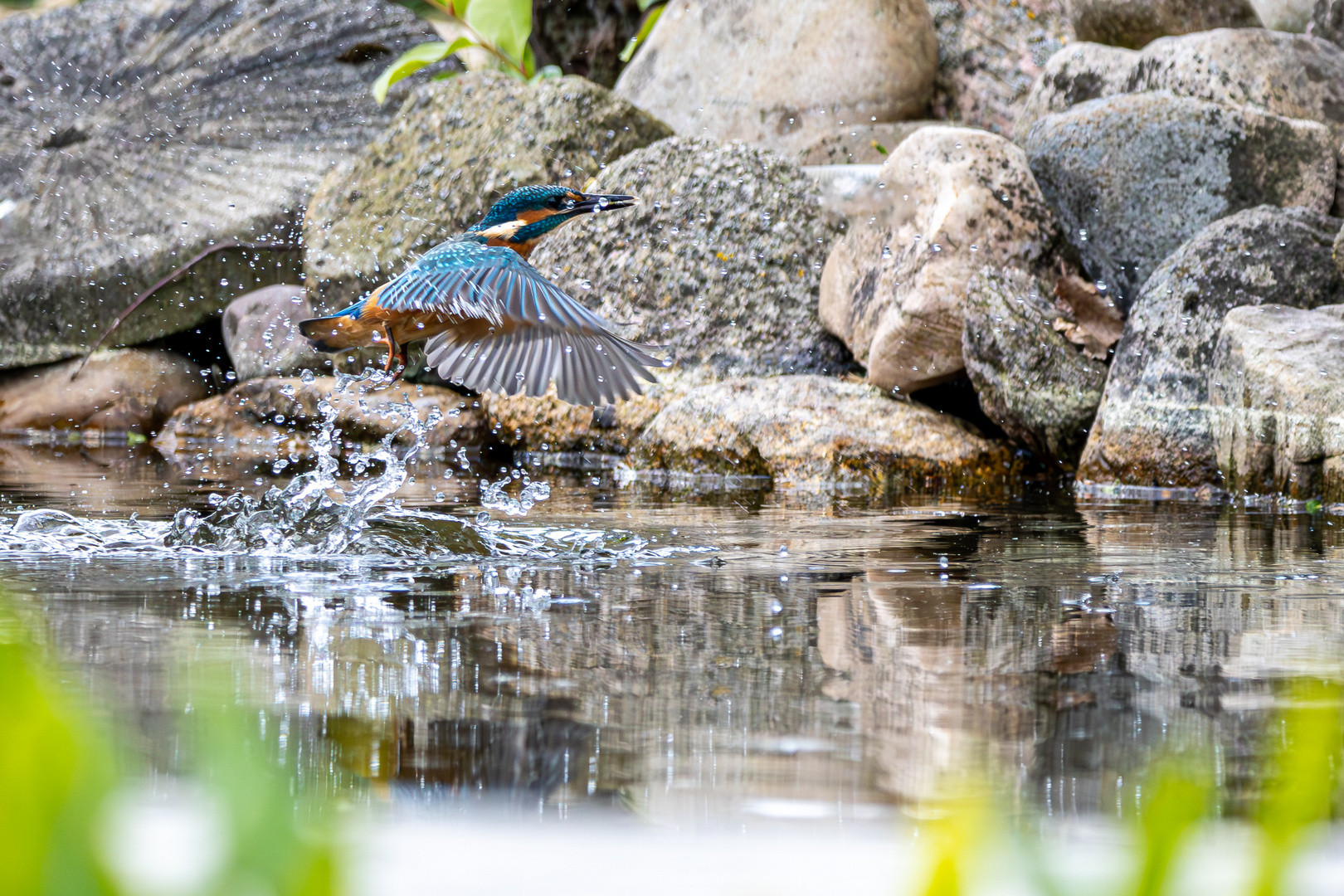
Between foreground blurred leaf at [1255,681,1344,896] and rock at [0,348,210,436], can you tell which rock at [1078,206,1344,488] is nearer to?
foreground blurred leaf at [1255,681,1344,896]

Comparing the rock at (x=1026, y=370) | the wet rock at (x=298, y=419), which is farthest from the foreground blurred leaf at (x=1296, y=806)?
the wet rock at (x=298, y=419)

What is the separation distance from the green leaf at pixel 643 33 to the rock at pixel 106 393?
368 centimetres

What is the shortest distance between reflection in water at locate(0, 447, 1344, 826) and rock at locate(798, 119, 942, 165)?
15.3 feet

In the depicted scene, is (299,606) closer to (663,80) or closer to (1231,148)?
(1231,148)

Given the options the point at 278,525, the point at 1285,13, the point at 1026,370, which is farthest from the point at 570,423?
the point at 1285,13

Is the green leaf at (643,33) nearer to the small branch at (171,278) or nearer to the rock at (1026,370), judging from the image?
the small branch at (171,278)

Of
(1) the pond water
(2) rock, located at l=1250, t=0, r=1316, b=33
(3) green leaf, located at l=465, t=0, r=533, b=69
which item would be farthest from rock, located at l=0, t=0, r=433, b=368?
(2) rock, located at l=1250, t=0, r=1316, b=33

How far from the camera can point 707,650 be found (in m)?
2.53

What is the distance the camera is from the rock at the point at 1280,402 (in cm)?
503

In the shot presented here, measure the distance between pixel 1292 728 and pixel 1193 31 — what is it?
691 cm

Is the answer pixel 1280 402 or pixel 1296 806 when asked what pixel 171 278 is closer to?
pixel 1280 402

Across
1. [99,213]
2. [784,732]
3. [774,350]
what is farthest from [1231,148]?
[99,213]

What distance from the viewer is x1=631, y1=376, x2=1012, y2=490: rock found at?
242 inches

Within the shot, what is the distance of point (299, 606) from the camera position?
9.66 feet
